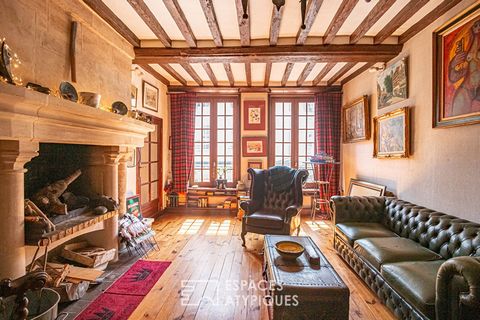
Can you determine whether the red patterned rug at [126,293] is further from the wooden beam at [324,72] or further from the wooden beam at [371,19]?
the wooden beam at [324,72]

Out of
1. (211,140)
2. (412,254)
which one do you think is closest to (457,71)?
(412,254)

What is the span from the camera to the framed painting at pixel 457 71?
2.16 metres

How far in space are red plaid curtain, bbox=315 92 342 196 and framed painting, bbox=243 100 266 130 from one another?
1.25 m

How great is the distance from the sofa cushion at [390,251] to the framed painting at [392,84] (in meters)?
1.96

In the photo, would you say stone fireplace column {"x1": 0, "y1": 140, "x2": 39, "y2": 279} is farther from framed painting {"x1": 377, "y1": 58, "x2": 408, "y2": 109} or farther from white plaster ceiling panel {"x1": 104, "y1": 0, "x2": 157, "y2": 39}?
framed painting {"x1": 377, "y1": 58, "x2": 408, "y2": 109}

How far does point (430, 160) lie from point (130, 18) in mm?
3962

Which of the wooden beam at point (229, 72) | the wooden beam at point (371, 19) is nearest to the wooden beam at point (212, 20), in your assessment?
the wooden beam at point (229, 72)

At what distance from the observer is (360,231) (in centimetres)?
283

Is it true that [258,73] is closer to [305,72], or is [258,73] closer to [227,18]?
[305,72]

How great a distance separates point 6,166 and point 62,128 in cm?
48

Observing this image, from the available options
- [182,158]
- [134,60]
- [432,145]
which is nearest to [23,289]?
[134,60]

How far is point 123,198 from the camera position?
3309 millimetres

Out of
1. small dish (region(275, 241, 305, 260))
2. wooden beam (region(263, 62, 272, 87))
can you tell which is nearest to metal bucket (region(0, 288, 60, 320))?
small dish (region(275, 241, 305, 260))

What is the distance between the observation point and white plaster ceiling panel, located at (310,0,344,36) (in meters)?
2.60
